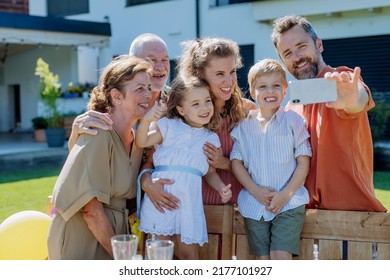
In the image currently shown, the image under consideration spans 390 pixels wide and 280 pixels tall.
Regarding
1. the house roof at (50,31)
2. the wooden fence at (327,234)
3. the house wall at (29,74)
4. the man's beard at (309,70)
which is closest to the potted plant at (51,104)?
the house roof at (50,31)

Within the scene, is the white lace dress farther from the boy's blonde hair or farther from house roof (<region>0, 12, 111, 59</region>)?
house roof (<region>0, 12, 111, 59</region>)

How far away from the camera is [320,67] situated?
10.2ft

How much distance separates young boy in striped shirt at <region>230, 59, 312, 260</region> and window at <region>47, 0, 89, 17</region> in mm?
17231

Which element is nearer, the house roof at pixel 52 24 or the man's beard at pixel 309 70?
the man's beard at pixel 309 70

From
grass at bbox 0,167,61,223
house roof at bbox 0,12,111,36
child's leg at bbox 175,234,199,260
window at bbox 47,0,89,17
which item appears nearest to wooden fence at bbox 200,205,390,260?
child's leg at bbox 175,234,199,260

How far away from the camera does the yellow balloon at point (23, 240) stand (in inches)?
139

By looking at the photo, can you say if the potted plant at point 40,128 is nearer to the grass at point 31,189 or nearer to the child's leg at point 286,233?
the grass at point 31,189

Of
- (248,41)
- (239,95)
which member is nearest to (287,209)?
(239,95)

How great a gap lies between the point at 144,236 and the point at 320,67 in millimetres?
1369

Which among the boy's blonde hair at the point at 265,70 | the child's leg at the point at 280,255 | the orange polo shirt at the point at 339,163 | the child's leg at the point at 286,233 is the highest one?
the boy's blonde hair at the point at 265,70

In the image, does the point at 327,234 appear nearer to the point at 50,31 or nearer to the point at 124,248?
the point at 124,248

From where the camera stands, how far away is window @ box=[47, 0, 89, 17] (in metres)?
19.2

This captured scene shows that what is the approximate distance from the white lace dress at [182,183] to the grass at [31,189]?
Result: 4.72m
